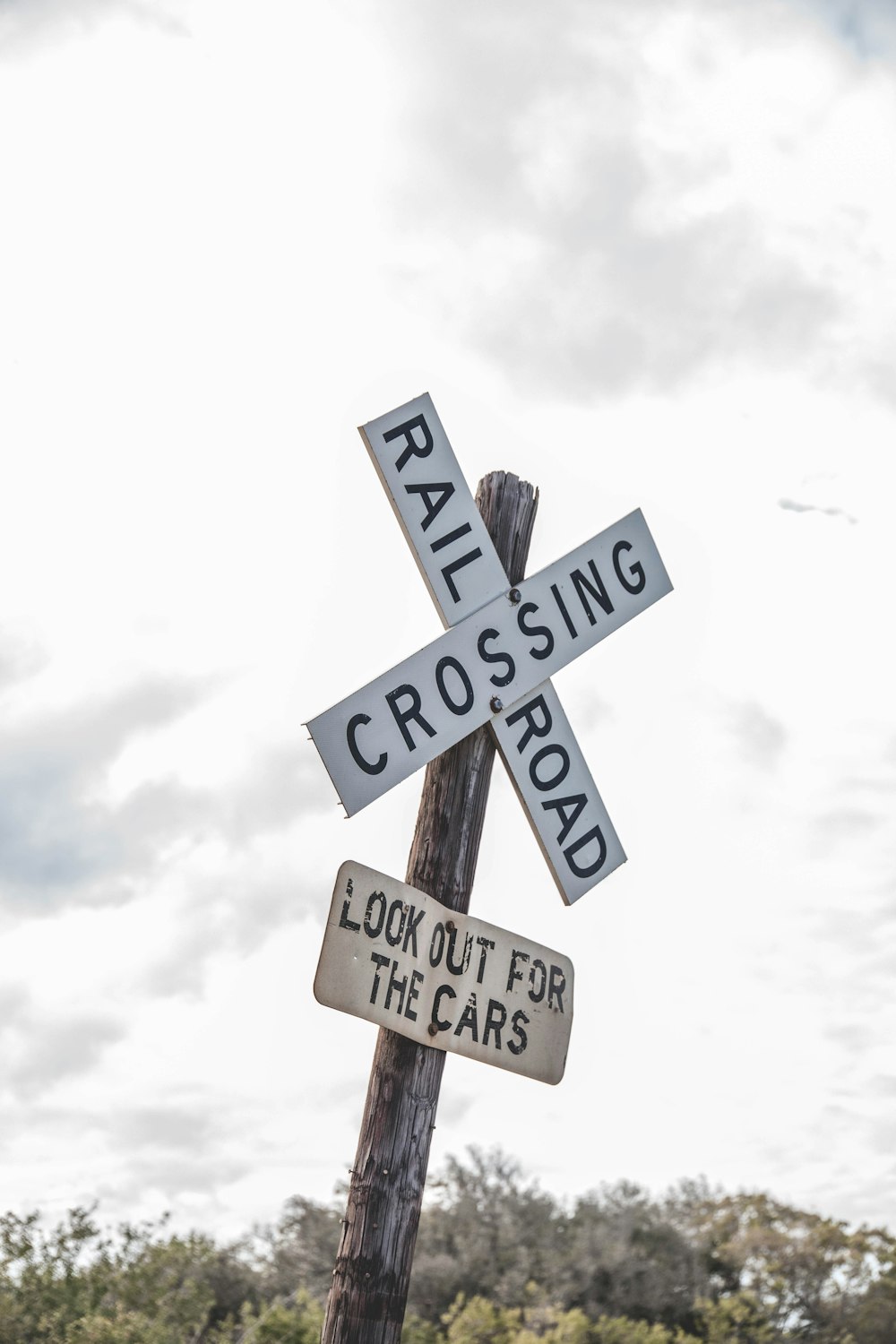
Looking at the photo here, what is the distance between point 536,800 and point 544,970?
1.75ft

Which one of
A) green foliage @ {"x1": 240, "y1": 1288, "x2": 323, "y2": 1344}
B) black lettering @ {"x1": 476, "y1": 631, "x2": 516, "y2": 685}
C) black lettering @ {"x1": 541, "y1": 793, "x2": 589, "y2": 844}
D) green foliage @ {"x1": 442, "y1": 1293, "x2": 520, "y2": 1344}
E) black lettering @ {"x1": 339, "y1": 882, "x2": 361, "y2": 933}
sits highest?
black lettering @ {"x1": 476, "y1": 631, "x2": 516, "y2": 685}

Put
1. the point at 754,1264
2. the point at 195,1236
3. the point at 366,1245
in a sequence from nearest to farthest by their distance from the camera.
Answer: the point at 366,1245
the point at 195,1236
the point at 754,1264

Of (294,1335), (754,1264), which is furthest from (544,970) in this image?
(754,1264)

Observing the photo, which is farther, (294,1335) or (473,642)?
(294,1335)

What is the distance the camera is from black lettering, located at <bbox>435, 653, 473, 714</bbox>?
3.71m

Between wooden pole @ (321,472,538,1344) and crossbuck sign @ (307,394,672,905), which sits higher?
crossbuck sign @ (307,394,672,905)

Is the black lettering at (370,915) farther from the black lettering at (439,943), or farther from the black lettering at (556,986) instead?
the black lettering at (556,986)

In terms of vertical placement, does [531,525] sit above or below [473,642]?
above

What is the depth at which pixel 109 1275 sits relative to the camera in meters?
10.6

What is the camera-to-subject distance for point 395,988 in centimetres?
338

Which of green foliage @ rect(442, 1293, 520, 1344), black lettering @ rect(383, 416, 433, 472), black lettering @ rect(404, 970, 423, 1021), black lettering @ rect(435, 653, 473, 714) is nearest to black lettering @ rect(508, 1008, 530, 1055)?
black lettering @ rect(404, 970, 423, 1021)

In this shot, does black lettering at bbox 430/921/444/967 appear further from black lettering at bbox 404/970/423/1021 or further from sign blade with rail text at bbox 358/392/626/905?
sign blade with rail text at bbox 358/392/626/905

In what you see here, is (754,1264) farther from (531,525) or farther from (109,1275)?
(531,525)

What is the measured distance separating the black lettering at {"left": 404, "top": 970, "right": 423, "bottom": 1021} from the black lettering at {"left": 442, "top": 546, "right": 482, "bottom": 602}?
1.17 meters
